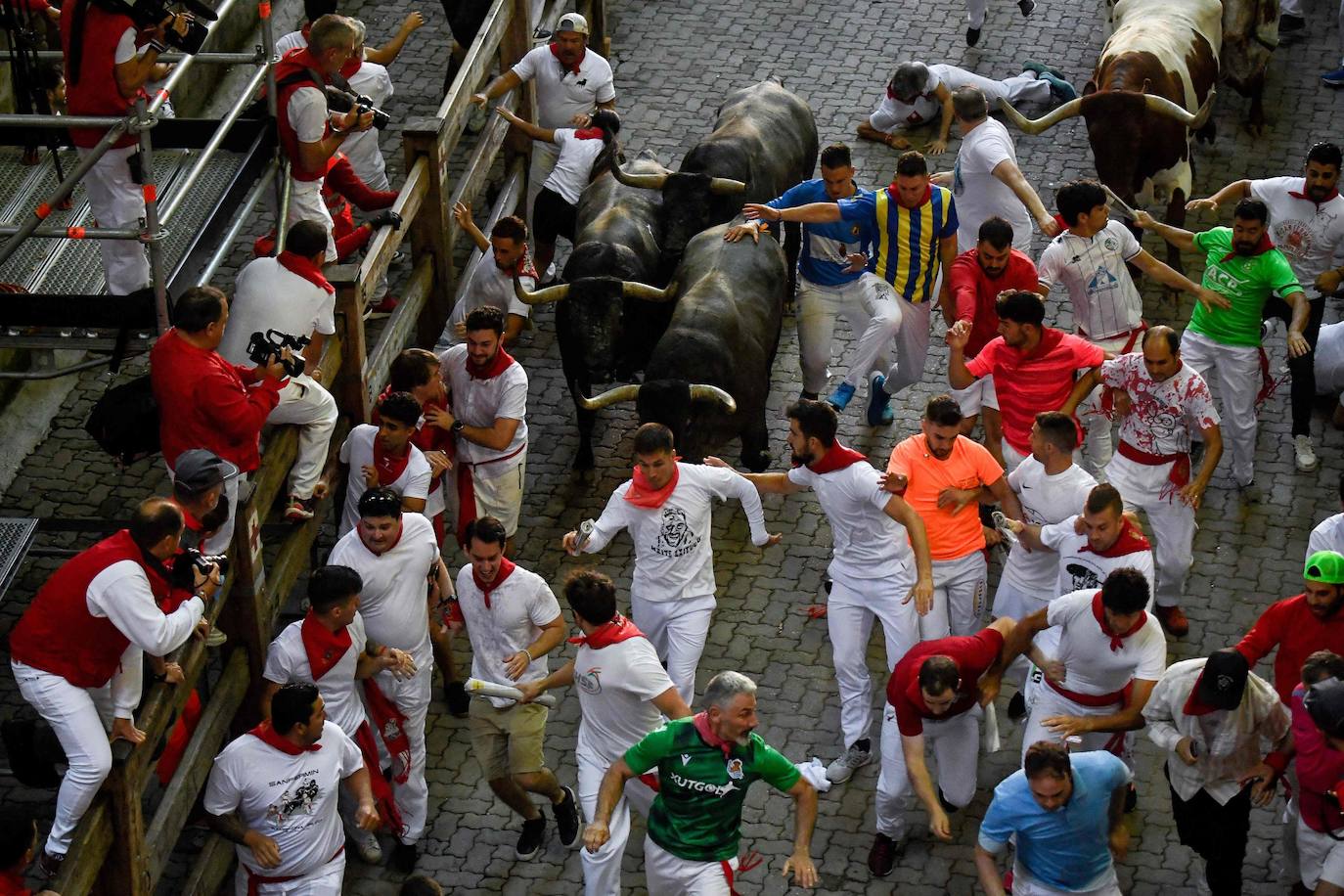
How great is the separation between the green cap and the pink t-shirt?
220cm

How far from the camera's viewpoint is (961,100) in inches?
504

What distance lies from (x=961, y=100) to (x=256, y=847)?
686cm

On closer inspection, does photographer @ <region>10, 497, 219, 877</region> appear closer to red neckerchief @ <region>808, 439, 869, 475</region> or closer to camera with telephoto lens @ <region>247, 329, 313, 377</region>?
camera with telephoto lens @ <region>247, 329, 313, 377</region>

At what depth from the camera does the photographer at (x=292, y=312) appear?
9836 millimetres

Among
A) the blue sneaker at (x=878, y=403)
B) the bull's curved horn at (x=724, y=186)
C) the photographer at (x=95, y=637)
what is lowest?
the blue sneaker at (x=878, y=403)

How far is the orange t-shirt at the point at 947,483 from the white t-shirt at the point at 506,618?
1982 mm

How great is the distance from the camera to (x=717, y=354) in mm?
12266

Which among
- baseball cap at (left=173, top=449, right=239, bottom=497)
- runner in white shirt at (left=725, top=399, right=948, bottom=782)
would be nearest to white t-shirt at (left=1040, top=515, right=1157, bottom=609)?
runner in white shirt at (left=725, top=399, right=948, bottom=782)

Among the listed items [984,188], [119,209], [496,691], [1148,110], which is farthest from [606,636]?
[1148,110]

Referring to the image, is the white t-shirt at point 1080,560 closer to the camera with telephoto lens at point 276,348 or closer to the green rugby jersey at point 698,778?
the green rugby jersey at point 698,778

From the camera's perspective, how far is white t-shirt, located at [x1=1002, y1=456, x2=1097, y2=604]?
32.9ft

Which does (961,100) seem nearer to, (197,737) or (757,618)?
(757,618)

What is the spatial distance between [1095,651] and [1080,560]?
2.09ft

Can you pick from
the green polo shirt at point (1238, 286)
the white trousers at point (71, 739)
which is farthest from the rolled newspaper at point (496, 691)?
the green polo shirt at point (1238, 286)
